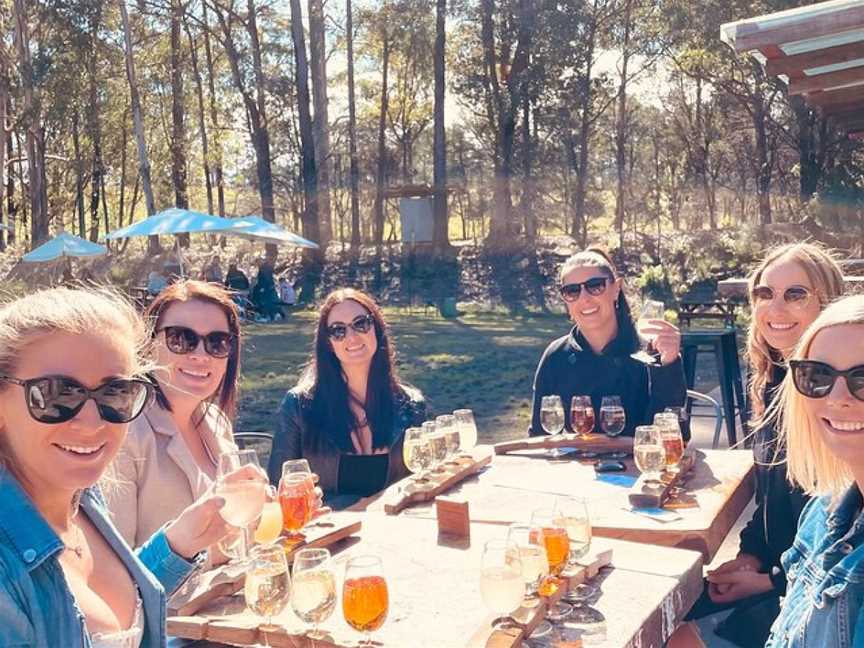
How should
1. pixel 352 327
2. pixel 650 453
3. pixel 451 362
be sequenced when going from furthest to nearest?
pixel 451 362, pixel 352 327, pixel 650 453

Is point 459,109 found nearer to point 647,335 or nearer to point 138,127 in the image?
point 138,127

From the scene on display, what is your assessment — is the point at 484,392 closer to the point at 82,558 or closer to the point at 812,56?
the point at 812,56

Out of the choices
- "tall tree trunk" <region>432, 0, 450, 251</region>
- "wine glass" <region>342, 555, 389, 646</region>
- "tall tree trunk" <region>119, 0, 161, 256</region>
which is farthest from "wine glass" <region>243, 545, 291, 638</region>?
"tall tree trunk" <region>119, 0, 161, 256</region>

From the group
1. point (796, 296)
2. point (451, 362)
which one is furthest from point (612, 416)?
point (451, 362)

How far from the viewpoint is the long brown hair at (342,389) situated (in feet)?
12.4

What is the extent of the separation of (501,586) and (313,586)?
406 millimetres

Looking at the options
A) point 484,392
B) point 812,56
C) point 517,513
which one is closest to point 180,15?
point 484,392

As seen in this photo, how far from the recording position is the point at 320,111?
1025 inches

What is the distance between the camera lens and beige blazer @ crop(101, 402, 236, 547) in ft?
8.61

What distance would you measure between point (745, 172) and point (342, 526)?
28.4m

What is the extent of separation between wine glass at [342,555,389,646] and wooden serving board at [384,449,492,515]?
1.10 metres

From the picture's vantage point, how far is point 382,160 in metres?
29.5

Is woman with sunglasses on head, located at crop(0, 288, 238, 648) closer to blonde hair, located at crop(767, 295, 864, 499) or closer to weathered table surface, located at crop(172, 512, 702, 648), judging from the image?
weathered table surface, located at crop(172, 512, 702, 648)

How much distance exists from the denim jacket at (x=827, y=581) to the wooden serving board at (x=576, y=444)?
1549mm
